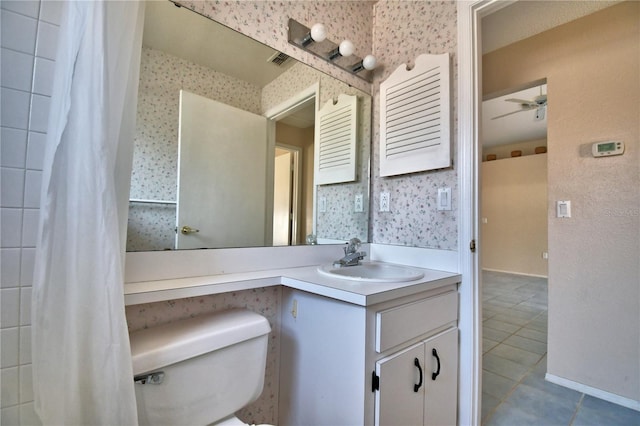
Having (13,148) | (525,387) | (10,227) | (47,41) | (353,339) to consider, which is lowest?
(525,387)

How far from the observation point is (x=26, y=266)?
28.8 inches

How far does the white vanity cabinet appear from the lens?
910 mm

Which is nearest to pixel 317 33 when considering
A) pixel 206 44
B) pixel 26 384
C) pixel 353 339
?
pixel 206 44

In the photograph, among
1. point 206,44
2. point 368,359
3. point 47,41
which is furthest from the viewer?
point 206,44

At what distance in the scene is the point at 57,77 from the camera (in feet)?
2.34

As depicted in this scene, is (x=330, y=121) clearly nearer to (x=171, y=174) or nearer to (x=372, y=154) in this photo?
(x=372, y=154)

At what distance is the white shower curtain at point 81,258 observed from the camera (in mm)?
655

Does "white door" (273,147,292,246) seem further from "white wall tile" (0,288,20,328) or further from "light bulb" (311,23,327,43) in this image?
"white wall tile" (0,288,20,328)

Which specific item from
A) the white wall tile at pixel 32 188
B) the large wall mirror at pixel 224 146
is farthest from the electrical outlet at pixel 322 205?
the white wall tile at pixel 32 188

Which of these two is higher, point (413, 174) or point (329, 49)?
point (329, 49)

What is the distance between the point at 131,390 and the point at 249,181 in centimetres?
87

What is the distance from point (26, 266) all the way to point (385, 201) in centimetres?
148

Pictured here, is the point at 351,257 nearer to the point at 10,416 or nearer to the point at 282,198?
the point at 282,198

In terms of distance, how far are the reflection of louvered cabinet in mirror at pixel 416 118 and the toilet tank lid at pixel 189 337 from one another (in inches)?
42.1
